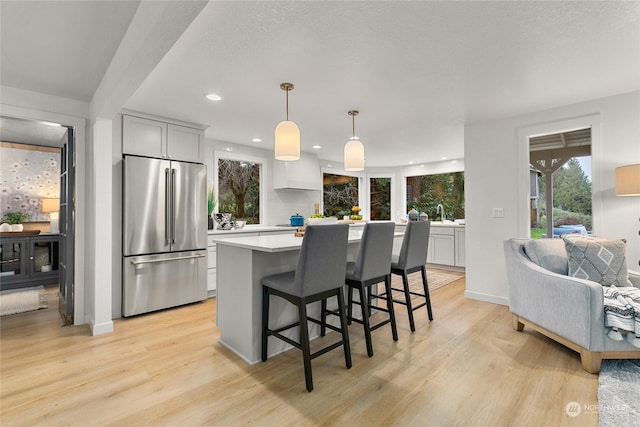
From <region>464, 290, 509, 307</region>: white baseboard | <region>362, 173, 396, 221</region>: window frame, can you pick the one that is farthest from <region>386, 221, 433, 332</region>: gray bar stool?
<region>362, 173, 396, 221</region>: window frame

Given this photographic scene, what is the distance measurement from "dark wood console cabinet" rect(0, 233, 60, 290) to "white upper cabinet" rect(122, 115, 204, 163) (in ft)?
8.73

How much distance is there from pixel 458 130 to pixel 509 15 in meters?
2.71

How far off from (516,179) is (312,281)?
3.03 m

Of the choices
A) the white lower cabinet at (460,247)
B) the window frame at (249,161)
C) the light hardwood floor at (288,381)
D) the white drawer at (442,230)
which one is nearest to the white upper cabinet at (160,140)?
the window frame at (249,161)

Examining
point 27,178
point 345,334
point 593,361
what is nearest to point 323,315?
point 345,334

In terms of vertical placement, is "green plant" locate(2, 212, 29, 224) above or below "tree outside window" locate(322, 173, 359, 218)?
below

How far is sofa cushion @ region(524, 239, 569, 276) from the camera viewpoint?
2.86 metres

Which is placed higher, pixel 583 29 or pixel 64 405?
pixel 583 29

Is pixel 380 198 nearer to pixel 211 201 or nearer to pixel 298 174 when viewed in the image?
pixel 298 174

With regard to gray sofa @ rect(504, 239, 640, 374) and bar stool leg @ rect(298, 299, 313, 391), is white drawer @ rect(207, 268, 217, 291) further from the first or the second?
gray sofa @ rect(504, 239, 640, 374)

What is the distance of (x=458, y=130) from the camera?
172 inches

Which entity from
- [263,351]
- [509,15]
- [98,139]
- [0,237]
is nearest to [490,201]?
[509,15]

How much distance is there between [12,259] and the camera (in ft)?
15.1

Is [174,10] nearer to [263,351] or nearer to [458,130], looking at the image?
[263,351]
